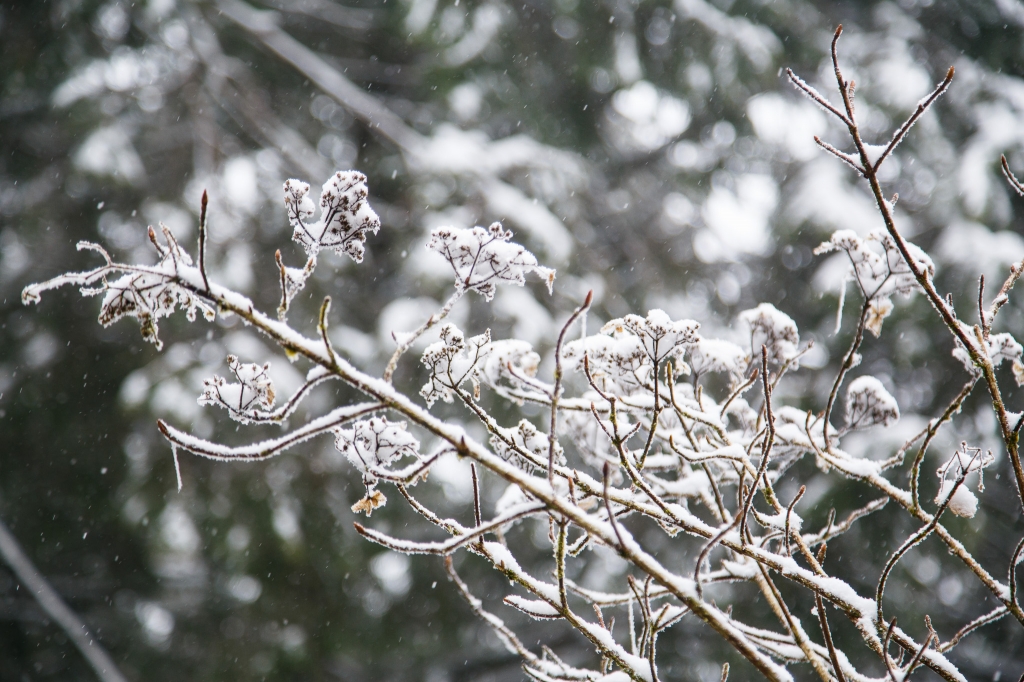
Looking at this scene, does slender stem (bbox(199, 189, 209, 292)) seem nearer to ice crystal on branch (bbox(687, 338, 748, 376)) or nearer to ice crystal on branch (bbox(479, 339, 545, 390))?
ice crystal on branch (bbox(479, 339, 545, 390))

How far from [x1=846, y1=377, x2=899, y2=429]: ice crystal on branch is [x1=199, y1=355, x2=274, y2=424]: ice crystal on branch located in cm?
77

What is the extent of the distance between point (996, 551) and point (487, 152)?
4639 mm

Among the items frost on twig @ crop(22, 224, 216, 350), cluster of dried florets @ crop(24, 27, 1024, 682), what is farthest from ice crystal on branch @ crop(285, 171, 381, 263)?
frost on twig @ crop(22, 224, 216, 350)

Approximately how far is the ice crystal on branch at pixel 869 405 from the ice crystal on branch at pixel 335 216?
71cm

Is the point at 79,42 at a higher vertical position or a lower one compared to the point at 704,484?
higher

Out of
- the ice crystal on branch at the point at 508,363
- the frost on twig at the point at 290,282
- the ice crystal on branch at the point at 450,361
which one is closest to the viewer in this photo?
the frost on twig at the point at 290,282

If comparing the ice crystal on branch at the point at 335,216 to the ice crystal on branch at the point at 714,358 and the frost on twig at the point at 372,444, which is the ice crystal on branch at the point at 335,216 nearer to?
the frost on twig at the point at 372,444

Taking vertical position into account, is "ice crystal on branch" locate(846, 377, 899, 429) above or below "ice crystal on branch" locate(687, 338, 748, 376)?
below

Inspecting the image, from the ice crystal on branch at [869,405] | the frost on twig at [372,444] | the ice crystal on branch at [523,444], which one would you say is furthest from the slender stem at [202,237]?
the ice crystal on branch at [869,405]

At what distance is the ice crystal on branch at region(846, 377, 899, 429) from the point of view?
87cm

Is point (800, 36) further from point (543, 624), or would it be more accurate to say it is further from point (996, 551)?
point (543, 624)

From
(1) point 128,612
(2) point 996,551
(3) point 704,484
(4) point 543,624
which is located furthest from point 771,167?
(1) point 128,612

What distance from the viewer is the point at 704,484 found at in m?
0.82

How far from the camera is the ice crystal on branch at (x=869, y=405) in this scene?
0.87m
